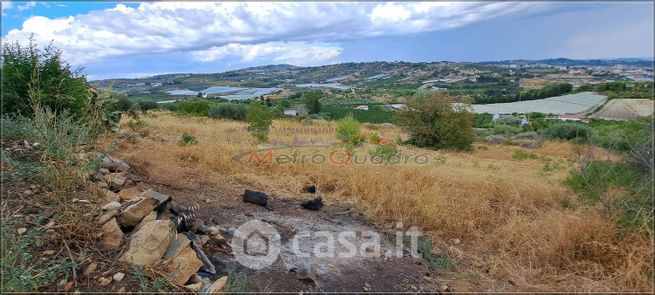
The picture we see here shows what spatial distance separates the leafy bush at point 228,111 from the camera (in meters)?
21.9

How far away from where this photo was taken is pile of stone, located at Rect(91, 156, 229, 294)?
263cm

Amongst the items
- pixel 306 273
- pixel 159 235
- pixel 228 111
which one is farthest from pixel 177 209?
pixel 228 111

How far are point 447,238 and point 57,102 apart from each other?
590 cm

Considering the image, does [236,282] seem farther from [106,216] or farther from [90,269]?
[106,216]

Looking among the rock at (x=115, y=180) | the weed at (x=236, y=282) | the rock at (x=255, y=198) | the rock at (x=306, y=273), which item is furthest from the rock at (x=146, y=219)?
the rock at (x=255, y=198)

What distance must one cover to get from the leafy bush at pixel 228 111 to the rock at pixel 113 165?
56.6 ft

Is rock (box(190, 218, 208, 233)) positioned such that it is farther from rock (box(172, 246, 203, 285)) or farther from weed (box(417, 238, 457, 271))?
weed (box(417, 238, 457, 271))

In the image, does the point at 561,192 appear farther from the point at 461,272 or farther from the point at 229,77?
the point at 229,77

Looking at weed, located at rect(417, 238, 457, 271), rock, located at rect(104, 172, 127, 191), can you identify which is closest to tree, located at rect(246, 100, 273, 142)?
rock, located at rect(104, 172, 127, 191)

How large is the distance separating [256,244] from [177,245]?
2.62 feet

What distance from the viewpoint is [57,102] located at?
5559 millimetres
